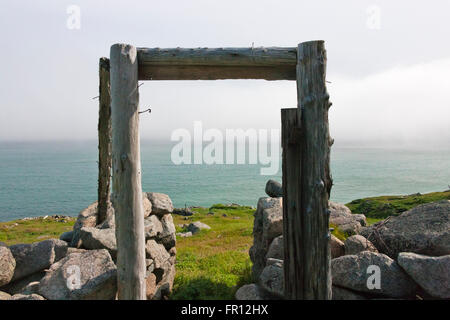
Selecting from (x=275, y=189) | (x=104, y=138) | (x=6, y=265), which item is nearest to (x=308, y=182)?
(x=104, y=138)

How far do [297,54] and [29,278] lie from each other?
715 cm

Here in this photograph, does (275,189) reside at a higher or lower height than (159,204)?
higher

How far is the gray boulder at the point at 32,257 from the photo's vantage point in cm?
691

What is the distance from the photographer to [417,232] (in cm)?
680

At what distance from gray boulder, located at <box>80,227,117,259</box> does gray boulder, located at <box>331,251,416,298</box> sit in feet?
15.5

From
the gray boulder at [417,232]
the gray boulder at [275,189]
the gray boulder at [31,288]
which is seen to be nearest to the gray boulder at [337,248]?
the gray boulder at [417,232]

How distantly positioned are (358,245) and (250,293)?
8.27ft

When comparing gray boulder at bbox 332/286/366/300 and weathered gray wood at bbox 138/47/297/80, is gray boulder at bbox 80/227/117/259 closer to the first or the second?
weathered gray wood at bbox 138/47/297/80

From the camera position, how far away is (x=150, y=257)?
26.6ft

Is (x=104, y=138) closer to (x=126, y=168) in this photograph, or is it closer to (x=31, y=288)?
(x=126, y=168)

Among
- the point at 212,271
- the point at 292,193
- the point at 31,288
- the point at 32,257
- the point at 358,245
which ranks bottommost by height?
the point at 212,271

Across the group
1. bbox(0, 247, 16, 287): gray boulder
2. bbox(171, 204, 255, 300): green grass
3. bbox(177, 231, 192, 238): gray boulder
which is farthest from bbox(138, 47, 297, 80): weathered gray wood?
bbox(177, 231, 192, 238): gray boulder

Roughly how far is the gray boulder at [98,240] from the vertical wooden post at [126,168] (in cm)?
150

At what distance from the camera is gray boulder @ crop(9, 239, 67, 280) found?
6914 mm
